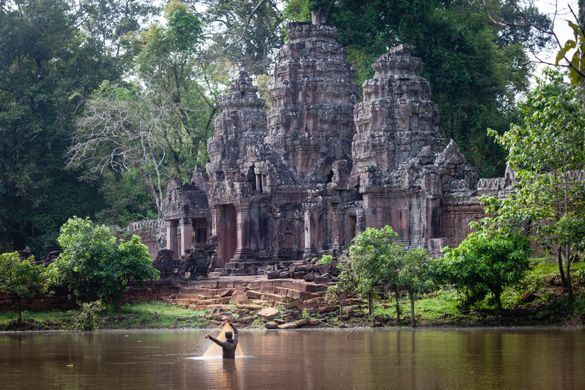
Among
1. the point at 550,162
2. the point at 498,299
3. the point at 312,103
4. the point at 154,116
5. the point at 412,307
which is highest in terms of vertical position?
the point at 154,116

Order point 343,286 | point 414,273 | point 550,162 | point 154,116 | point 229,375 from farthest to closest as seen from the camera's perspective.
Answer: point 154,116
point 343,286
point 414,273
point 550,162
point 229,375

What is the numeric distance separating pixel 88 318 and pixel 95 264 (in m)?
3.00

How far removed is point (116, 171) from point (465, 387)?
42.8 m

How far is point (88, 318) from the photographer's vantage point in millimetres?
30484

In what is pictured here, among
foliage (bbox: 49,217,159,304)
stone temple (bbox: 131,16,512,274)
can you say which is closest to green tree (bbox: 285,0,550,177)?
stone temple (bbox: 131,16,512,274)

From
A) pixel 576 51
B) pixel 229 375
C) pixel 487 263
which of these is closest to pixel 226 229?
pixel 487 263

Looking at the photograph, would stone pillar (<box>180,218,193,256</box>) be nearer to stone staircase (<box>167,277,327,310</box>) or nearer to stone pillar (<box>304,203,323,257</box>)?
stone pillar (<box>304,203,323,257</box>)

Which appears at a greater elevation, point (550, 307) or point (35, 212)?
point (35, 212)

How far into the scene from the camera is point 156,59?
5525cm

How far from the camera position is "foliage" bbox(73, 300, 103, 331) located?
99.6 ft

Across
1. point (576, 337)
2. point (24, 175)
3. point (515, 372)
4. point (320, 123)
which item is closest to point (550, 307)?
point (576, 337)

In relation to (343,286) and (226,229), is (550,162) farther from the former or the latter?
(226,229)

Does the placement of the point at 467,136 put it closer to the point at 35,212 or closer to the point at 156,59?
the point at 156,59

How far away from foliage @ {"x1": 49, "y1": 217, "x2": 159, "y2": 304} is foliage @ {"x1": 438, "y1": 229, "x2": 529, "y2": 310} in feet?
36.4
